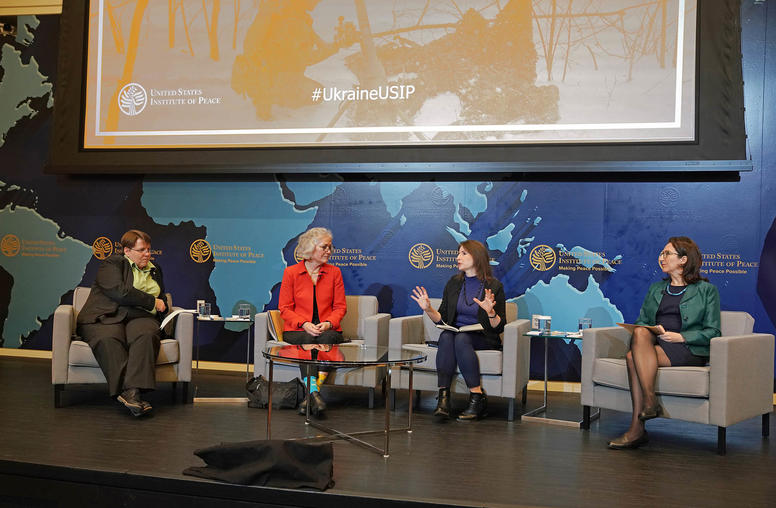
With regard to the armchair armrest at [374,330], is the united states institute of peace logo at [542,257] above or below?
above

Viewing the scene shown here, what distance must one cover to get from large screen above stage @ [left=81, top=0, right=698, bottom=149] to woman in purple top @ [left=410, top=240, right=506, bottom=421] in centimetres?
108

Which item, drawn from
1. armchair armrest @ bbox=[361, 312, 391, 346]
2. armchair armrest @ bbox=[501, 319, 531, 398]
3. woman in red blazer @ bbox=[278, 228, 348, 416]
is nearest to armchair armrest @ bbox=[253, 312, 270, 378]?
woman in red blazer @ bbox=[278, 228, 348, 416]

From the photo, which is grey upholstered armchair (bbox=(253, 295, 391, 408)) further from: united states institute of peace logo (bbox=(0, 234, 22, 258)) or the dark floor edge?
united states institute of peace logo (bbox=(0, 234, 22, 258))

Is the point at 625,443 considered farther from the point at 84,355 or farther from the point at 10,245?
the point at 10,245

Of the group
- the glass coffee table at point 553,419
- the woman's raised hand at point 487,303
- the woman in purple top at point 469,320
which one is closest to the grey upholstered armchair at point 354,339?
the woman in purple top at point 469,320

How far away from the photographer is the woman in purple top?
4562 millimetres

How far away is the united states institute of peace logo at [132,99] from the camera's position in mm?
6113

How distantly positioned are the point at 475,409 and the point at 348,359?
1.24 meters

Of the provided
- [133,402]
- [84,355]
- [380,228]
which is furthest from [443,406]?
[84,355]

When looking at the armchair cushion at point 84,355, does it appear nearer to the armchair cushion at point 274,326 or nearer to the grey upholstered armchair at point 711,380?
the armchair cushion at point 274,326

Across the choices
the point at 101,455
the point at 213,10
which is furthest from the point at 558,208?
the point at 101,455

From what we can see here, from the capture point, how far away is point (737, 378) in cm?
396

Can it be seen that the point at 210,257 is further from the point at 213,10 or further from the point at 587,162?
the point at 587,162

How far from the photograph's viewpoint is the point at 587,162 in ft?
17.1
